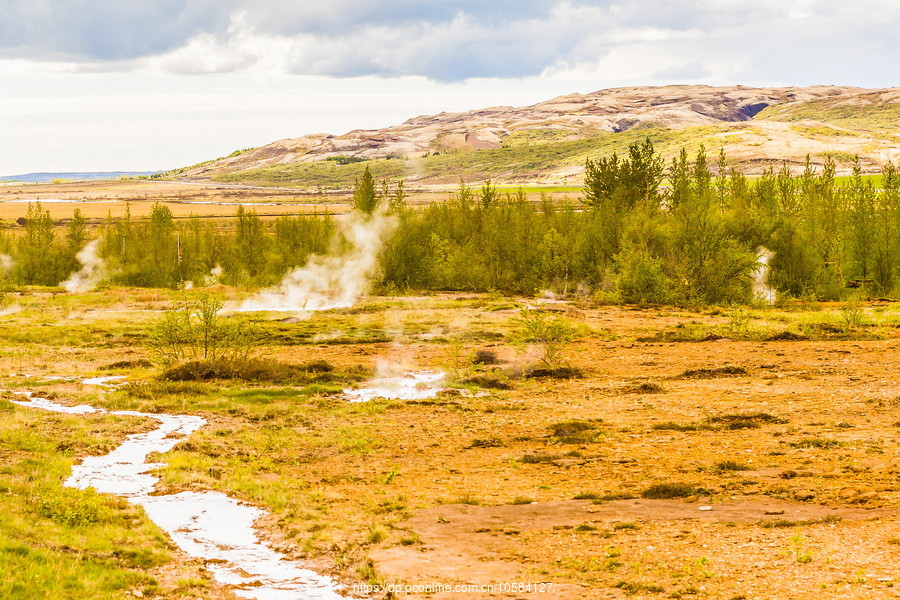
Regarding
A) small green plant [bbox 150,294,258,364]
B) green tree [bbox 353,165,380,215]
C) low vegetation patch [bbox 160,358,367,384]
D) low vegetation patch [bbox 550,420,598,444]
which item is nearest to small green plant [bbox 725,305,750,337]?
low vegetation patch [bbox 160,358,367,384]

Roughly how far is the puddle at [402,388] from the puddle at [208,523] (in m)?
8.40

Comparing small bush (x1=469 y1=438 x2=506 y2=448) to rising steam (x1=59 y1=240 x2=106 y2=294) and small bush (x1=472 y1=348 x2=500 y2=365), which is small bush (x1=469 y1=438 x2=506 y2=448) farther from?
rising steam (x1=59 y1=240 x2=106 y2=294)

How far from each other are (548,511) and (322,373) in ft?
68.6

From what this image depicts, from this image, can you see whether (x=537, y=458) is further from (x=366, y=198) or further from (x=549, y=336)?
(x=366, y=198)

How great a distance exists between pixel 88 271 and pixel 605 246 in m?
57.3

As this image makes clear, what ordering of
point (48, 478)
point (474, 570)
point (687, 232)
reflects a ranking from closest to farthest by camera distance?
point (474, 570) → point (48, 478) → point (687, 232)

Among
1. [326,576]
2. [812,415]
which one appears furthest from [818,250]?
[326,576]

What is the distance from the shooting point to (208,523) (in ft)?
60.5

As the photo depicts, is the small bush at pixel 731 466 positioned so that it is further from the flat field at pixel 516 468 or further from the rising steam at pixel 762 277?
the rising steam at pixel 762 277

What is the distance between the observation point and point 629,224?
223 feet

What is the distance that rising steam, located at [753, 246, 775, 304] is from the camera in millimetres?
63969

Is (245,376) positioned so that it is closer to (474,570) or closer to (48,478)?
(48,478)

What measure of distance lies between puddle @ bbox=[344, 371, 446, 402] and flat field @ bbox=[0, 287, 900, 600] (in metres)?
0.77

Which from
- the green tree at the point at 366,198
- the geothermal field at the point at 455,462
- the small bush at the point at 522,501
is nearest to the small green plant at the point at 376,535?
the geothermal field at the point at 455,462
